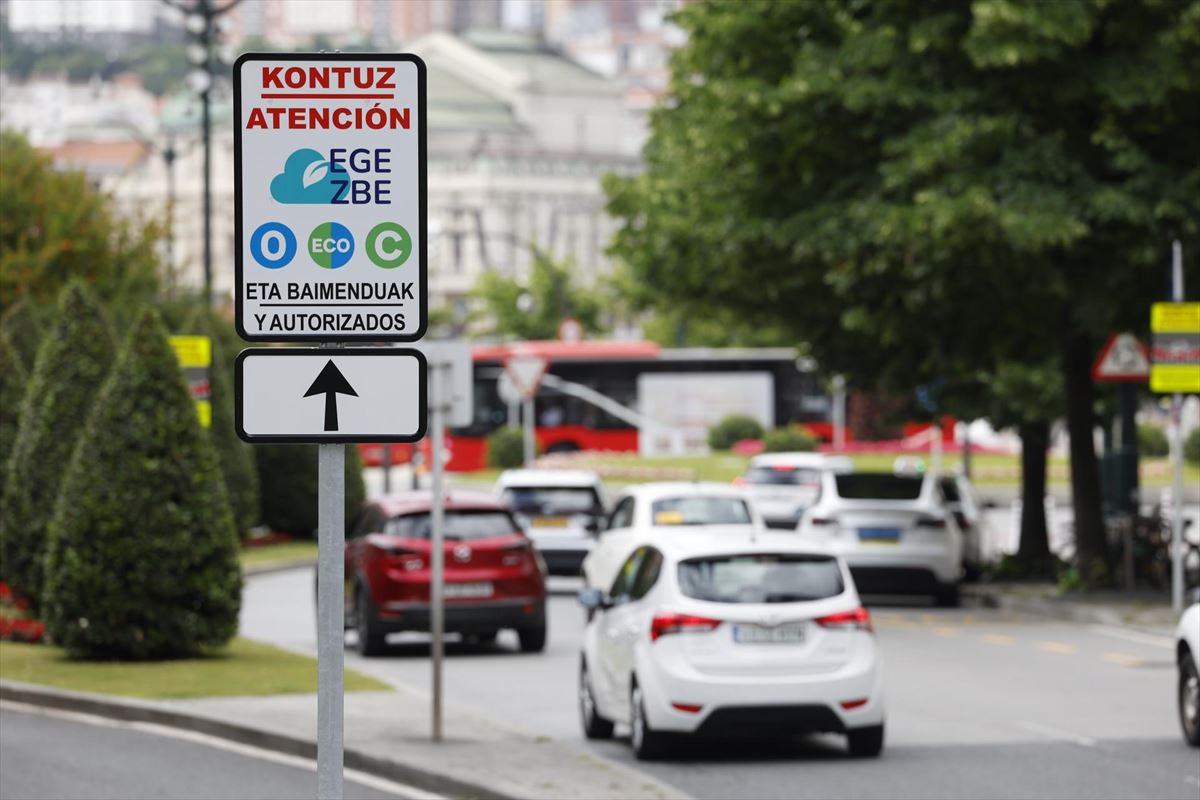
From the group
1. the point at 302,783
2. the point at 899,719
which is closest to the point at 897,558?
the point at 899,719

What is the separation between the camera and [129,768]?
14078mm

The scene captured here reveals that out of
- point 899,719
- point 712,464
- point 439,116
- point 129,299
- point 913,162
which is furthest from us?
point 439,116

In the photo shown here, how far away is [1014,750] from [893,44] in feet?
41.1

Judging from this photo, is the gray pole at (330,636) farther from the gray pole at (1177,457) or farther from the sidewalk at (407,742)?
the gray pole at (1177,457)

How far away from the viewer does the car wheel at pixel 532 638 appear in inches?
909

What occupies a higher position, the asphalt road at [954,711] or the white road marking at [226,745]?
the white road marking at [226,745]

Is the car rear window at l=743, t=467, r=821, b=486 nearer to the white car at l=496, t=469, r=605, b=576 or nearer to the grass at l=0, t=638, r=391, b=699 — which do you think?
the white car at l=496, t=469, r=605, b=576

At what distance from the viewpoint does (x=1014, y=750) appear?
15547 millimetres

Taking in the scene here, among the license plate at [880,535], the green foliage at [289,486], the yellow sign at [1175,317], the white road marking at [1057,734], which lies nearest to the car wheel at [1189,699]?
the white road marking at [1057,734]

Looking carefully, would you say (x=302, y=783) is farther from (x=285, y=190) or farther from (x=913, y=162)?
(x=913, y=162)

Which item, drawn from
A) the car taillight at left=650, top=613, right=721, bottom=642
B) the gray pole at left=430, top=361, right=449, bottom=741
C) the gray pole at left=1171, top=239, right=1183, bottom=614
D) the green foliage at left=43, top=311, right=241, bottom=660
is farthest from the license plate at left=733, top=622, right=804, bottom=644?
the gray pole at left=1171, top=239, right=1183, bottom=614

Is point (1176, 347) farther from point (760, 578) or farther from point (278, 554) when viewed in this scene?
point (278, 554)

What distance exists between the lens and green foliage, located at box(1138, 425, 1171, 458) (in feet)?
238

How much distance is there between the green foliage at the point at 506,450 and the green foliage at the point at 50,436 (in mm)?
43435
